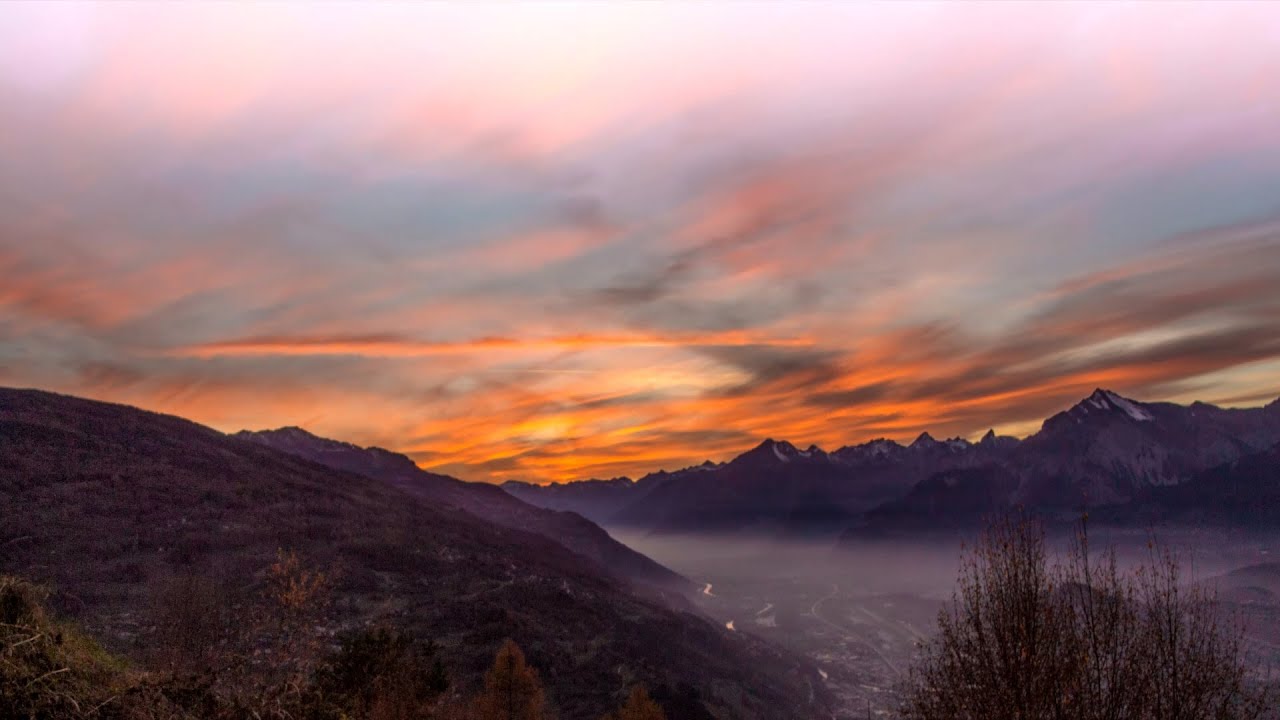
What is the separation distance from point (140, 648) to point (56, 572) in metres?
75.0

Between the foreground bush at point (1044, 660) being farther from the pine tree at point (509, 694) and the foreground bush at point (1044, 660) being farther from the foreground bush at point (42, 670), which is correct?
the pine tree at point (509, 694)

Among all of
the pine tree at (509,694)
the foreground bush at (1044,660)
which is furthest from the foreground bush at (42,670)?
the pine tree at (509,694)

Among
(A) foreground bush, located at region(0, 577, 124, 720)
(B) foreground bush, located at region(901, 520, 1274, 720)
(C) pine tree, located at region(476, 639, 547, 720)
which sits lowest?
(C) pine tree, located at region(476, 639, 547, 720)

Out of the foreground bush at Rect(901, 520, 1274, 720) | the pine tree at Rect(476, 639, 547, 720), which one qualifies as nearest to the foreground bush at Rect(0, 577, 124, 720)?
the foreground bush at Rect(901, 520, 1274, 720)

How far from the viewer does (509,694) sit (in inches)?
4028

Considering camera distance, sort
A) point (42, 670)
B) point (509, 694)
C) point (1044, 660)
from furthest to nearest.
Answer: point (509, 694), point (1044, 660), point (42, 670)

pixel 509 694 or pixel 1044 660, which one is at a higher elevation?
pixel 1044 660

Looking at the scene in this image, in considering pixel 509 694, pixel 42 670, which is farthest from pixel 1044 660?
pixel 509 694

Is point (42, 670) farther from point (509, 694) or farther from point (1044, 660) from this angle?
point (509, 694)

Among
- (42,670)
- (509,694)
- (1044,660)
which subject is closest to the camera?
(42,670)

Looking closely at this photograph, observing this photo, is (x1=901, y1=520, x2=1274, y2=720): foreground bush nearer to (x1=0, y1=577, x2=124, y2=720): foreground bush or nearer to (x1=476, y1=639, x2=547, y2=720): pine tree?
(x1=0, y1=577, x2=124, y2=720): foreground bush

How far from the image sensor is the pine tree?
99.2 m

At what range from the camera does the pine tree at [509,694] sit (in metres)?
99.2

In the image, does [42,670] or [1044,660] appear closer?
[42,670]
